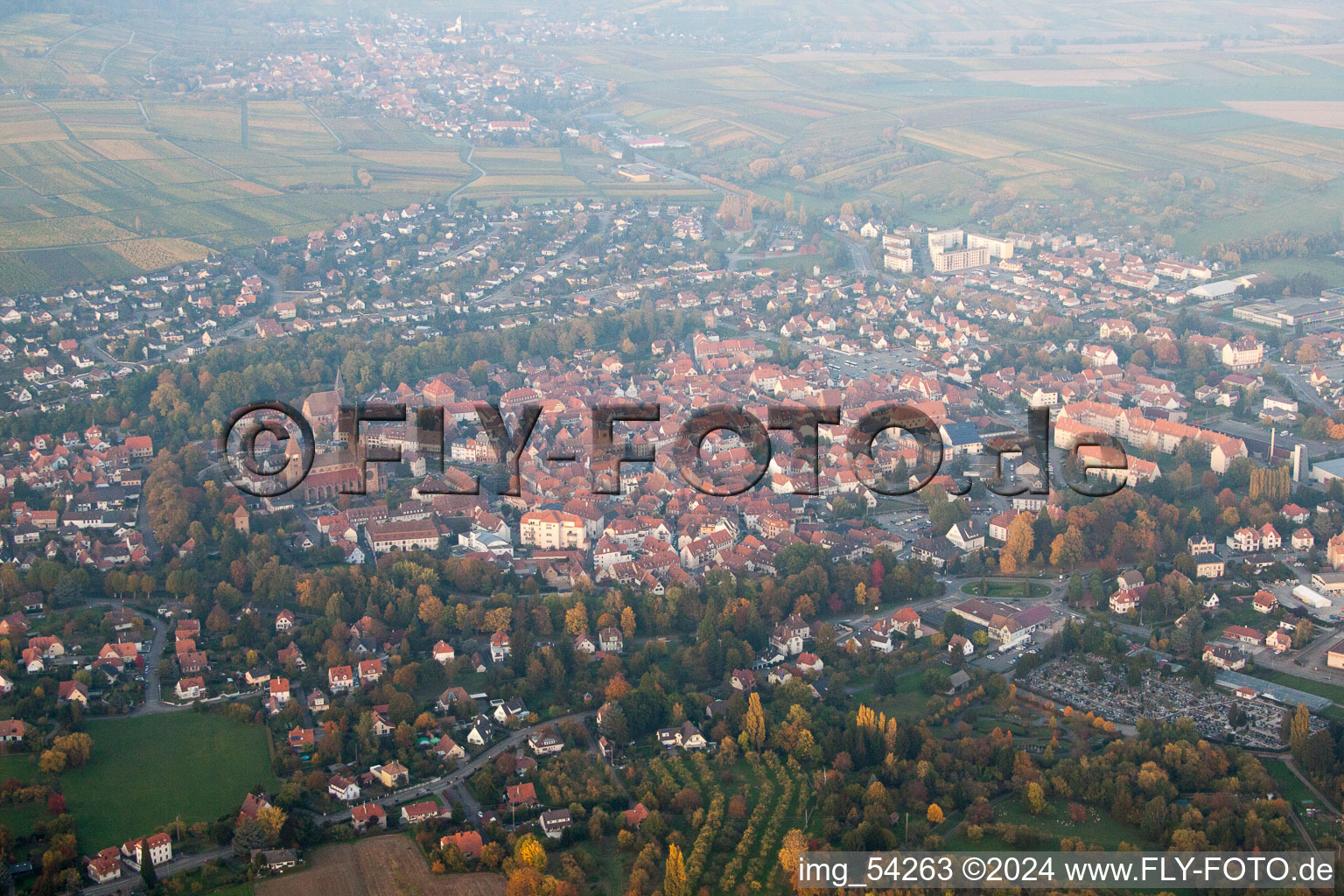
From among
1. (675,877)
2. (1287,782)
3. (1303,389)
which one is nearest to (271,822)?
(675,877)

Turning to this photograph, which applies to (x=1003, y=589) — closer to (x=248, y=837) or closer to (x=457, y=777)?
(x=457, y=777)

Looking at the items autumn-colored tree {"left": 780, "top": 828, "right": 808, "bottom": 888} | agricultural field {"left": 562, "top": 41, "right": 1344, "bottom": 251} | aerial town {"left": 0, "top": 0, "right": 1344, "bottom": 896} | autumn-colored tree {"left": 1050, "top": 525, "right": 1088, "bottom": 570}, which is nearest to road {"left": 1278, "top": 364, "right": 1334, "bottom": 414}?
aerial town {"left": 0, "top": 0, "right": 1344, "bottom": 896}

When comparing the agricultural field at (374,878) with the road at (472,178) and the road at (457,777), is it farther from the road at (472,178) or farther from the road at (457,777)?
the road at (472,178)

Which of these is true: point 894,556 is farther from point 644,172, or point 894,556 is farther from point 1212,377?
point 644,172

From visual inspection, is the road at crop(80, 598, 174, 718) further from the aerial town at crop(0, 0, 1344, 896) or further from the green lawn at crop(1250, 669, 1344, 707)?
the green lawn at crop(1250, 669, 1344, 707)

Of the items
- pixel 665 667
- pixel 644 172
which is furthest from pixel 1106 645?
pixel 644 172

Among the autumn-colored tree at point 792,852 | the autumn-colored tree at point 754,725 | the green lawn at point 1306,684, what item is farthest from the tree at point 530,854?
the green lawn at point 1306,684
